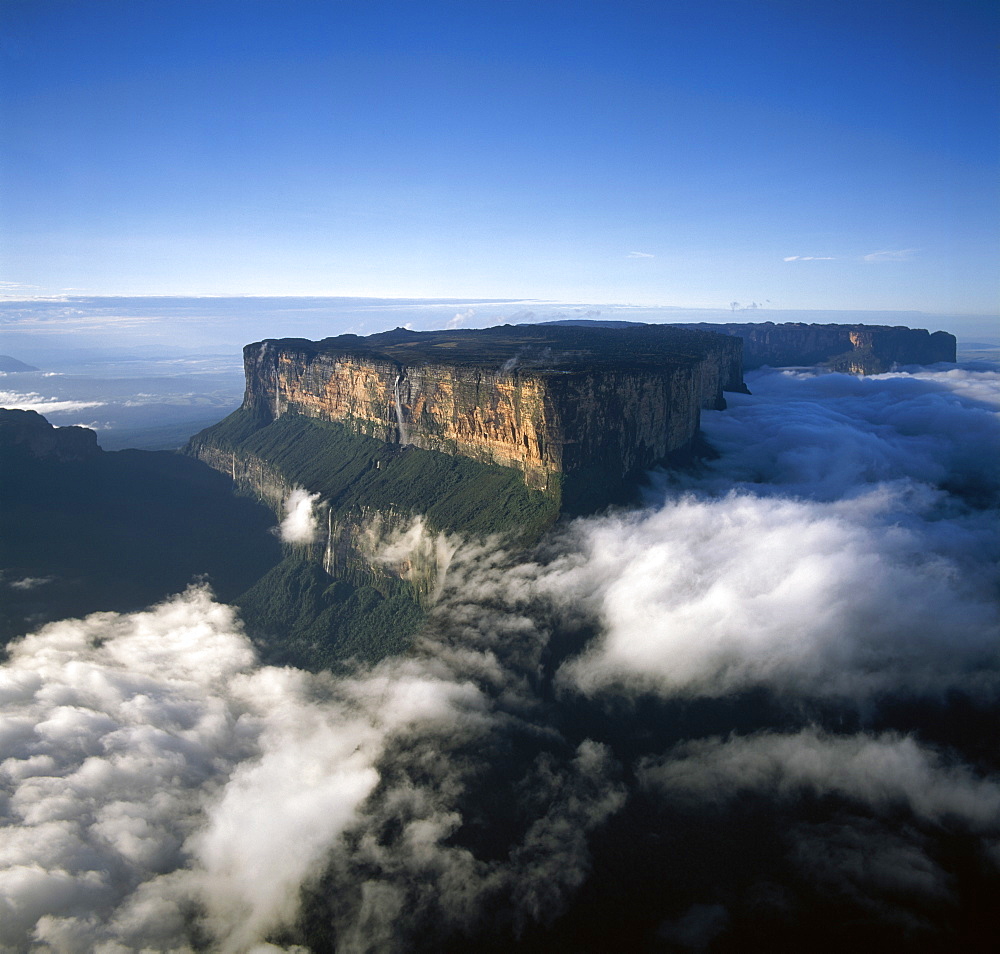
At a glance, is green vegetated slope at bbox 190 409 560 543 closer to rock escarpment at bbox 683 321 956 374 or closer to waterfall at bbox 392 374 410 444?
waterfall at bbox 392 374 410 444

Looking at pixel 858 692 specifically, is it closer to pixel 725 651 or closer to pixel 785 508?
pixel 725 651

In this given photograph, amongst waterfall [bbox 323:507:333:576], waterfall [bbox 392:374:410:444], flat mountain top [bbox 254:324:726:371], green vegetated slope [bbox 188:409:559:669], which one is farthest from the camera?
waterfall [bbox 392:374:410:444]

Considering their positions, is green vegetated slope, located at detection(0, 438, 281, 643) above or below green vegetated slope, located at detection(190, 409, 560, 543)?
below

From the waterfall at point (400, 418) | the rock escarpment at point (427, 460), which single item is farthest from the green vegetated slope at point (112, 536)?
the waterfall at point (400, 418)

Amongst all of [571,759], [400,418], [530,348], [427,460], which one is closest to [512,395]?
[427,460]

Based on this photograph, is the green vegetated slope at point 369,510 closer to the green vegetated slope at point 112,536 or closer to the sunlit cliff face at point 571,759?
the sunlit cliff face at point 571,759

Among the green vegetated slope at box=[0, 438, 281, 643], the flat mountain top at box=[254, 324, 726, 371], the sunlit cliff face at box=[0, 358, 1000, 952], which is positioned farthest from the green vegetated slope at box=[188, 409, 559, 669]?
the flat mountain top at box=[254, 324, 726, 371]
